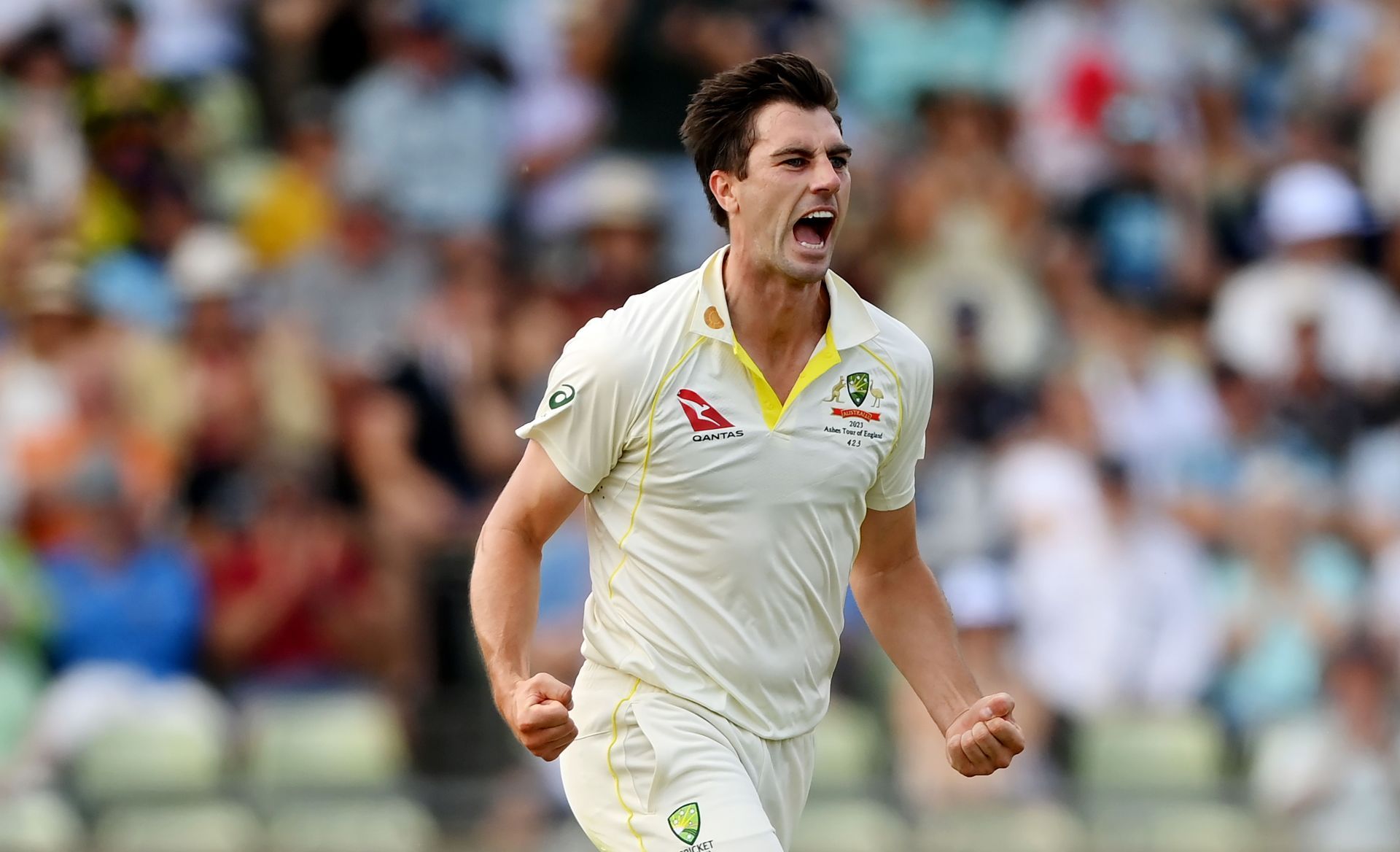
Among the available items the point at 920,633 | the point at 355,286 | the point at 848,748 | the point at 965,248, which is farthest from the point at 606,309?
the point at 920,633

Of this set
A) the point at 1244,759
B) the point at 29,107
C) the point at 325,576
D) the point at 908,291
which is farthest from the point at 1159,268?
the point at 29,107

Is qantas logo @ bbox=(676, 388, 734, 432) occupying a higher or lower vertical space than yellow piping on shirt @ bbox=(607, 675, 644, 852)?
higher

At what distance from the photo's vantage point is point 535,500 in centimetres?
516

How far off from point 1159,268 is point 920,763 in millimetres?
3936

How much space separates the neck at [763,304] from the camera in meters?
5.34

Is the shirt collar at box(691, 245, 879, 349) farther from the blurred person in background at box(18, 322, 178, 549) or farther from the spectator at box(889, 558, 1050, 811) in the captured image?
the blurred person in background at box(18, 322, 178, 549)

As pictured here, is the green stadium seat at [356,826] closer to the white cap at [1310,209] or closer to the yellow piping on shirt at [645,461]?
the yellow piping on shirt at [645,461]

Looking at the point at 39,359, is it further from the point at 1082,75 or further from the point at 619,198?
the point at 1082,75

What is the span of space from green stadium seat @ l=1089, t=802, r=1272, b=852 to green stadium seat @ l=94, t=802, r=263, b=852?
366 centimetres

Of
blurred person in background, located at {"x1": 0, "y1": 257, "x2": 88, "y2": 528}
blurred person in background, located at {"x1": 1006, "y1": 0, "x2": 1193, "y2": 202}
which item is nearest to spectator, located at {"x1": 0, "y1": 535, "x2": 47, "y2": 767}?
blurred person in background, located at {"x1": 0, "y1": 257, "x2": 88, "y2": 528}

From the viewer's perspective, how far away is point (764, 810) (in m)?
5.30

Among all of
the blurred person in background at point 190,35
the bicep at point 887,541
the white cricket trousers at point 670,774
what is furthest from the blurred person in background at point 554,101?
the white cricket trousers at point 670,774

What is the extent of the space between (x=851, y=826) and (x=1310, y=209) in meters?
4.79

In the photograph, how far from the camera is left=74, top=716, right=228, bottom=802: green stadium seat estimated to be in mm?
9148
